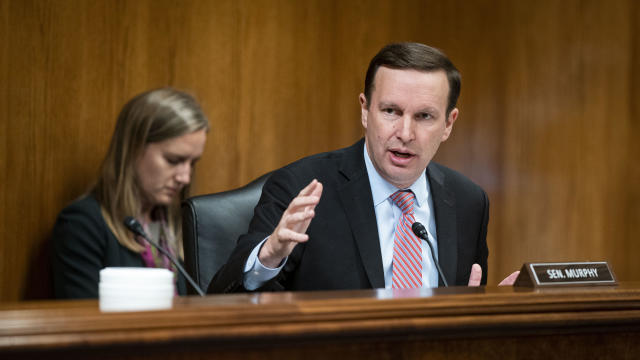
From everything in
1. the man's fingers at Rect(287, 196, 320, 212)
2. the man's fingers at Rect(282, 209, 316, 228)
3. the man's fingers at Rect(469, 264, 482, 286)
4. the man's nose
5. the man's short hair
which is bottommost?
the man's fingers at Rect(469, 264, 482, 286)

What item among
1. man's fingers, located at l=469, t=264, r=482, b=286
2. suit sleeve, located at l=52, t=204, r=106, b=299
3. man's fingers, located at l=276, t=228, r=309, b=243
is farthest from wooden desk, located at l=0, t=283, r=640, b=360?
suit sleeve, located at l=52, t=204, r=106, b=299

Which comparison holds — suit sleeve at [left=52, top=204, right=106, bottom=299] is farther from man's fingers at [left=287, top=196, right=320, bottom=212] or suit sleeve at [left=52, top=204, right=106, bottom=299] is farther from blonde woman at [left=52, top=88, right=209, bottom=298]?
man's fingers at [left=287, top=196, right=320, bottom=212]

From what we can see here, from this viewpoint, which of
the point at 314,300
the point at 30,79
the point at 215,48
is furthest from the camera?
the point at 215,48

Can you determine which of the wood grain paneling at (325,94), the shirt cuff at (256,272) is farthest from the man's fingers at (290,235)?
the wood grain paneling at (325,94)

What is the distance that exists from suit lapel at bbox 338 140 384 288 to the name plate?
1.65ft

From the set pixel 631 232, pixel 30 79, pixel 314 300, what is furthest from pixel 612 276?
pixel 631 232

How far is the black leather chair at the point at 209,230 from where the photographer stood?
7.07 feet

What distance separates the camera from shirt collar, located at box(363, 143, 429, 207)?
2.09 metres

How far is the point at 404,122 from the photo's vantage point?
207 centimetres

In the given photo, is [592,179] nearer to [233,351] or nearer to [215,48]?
[215,48]

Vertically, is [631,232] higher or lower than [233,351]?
lower

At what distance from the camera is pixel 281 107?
3.07 meters

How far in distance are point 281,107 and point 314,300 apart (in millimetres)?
2013

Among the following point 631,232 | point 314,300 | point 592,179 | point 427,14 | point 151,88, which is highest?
point 427,14
